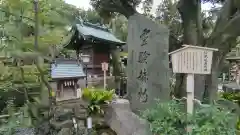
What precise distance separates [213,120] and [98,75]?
9664mm

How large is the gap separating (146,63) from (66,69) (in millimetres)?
2813

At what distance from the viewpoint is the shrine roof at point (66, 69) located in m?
6.68

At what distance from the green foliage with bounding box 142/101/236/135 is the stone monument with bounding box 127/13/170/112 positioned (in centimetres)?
178

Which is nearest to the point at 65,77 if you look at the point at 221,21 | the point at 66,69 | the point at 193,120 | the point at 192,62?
the point at 66,69

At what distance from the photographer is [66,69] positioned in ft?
23.2

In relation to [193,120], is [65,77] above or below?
above

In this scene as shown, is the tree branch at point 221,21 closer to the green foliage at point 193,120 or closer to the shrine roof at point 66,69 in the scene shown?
the green foliage at point 193,120

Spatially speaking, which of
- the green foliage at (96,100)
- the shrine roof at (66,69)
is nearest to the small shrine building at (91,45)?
the shrine roof at (66,69)

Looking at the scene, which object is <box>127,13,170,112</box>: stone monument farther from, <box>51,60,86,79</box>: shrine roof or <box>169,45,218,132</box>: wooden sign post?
<box>51,60,86,79</box>: shrine roof

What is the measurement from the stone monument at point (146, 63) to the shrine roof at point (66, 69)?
212 cm

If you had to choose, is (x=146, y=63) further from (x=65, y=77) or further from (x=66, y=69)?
(x=66, y=69)

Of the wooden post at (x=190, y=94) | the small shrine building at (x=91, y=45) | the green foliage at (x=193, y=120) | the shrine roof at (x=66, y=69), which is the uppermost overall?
the small shrine building at (x=91, y=45)

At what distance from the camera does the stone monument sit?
5.21 m

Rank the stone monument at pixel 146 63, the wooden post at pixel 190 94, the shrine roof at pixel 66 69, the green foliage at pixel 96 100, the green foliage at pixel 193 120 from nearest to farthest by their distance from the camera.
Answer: the green foliage at pixel 193 120 < the wooden post at pixel 190 94 < the green foliage at pixel 96 100 < the stone monument at pixel 146 63 < the shrine roof at pixel 66 69
